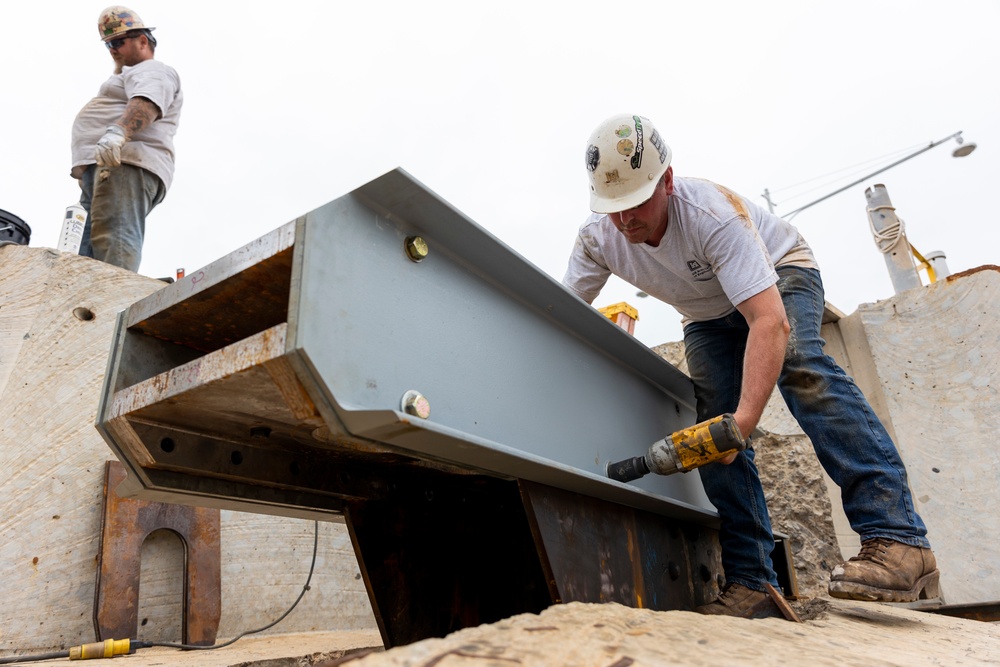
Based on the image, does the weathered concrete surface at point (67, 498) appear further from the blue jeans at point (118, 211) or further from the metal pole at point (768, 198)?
the metal pole at point (768, 198)

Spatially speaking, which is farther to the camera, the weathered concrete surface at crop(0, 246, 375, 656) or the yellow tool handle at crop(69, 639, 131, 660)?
the weathered concrete surface at crop(0, 246, 375, 656)

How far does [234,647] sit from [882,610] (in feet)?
7.52

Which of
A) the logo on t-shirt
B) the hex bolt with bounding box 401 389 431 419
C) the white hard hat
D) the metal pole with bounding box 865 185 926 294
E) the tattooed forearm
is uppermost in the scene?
the tattooed forearm

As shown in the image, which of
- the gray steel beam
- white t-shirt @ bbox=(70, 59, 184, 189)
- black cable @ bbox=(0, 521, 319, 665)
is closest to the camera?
the gray steel beam

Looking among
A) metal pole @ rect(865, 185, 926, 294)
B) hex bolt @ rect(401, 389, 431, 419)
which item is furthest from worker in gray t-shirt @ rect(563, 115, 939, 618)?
metal pole @ rect(865, 185, 926, 294)

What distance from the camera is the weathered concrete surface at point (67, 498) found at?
2350 millimetres

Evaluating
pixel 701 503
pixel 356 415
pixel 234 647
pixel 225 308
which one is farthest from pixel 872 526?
pixel 234 647

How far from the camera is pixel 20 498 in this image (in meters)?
2.40

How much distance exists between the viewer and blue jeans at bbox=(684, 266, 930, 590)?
2.09 meters

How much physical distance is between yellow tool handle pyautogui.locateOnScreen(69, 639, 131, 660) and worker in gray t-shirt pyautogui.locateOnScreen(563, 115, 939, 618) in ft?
6.11

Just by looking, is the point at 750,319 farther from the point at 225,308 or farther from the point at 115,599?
the point at 115,599

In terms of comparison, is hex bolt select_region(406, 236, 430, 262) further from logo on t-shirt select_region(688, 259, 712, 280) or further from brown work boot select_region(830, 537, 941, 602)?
brown work boot select_region(830, 537, 941, 602)

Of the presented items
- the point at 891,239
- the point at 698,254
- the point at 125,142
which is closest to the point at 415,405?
the point at 698,254

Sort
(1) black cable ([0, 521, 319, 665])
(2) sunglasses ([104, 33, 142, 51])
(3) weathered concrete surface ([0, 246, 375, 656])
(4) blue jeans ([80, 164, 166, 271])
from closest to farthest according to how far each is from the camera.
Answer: (1) black cable ([0, 521, 319, 665]), (3) weathered concrete surface ([0, 246, 375, 656]), (4) blue jeans ([80, 164, 166, 271]), (2) sunglasses ([104, 33, 142, 51])
